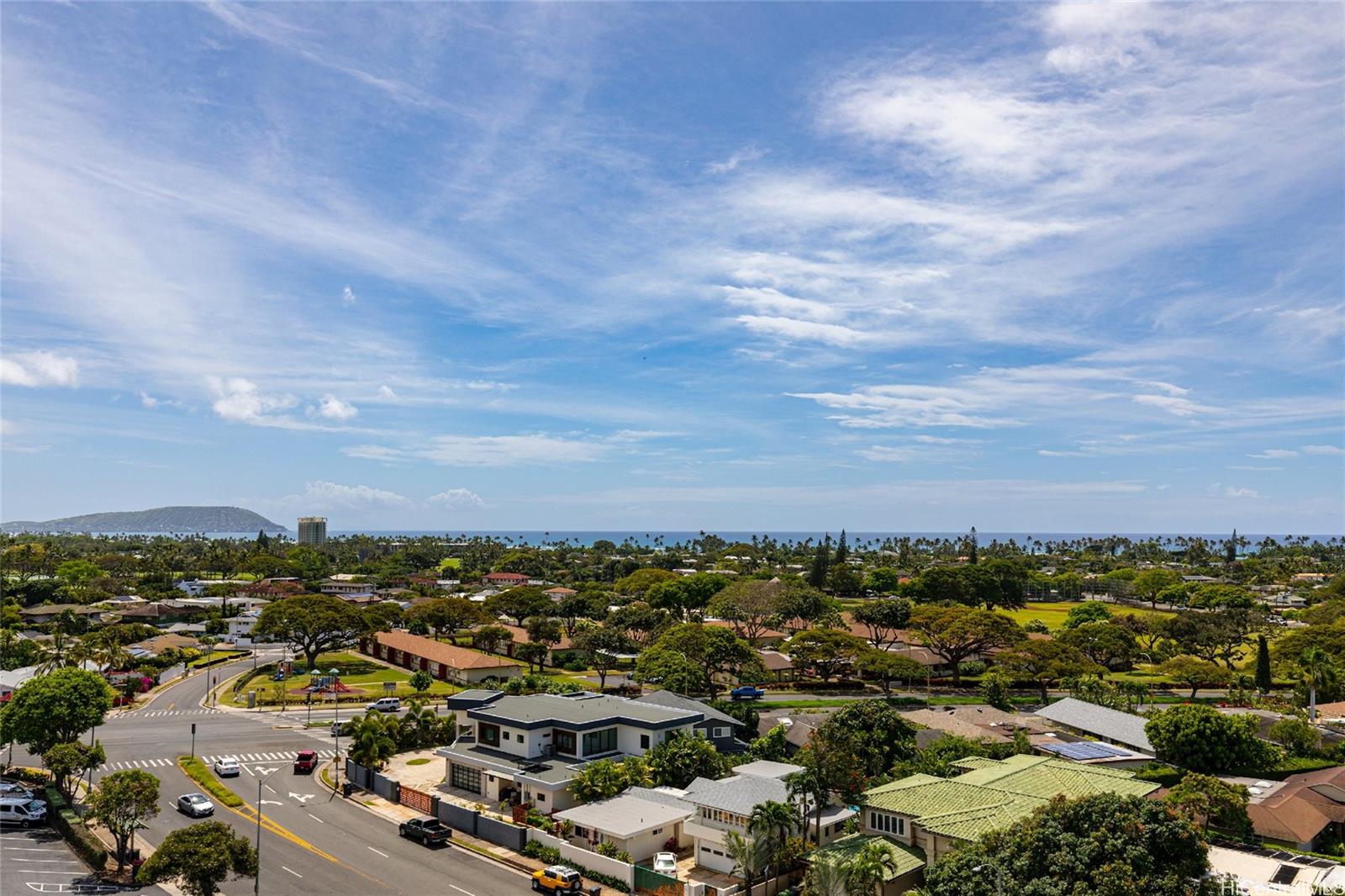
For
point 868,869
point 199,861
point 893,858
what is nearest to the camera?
point 199,861

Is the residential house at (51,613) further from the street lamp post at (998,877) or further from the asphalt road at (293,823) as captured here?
the street lamp post at (998,877)

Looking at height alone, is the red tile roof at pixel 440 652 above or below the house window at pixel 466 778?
above

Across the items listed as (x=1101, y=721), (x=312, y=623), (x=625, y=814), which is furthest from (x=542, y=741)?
(x=312, y=623)

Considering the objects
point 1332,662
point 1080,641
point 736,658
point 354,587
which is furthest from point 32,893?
point 354,587

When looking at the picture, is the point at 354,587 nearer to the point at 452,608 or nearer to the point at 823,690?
the point at 452,608

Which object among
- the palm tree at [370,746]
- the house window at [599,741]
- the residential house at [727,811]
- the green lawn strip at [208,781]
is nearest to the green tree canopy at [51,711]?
the green lawn strip at [208,781]

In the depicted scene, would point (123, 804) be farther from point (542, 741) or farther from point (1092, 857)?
point (1092, 857)
